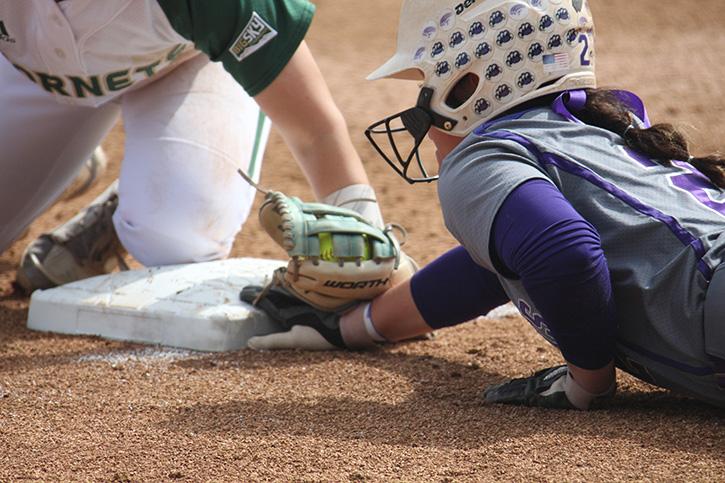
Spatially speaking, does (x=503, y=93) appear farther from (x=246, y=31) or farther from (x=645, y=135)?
(x=246, y=31)

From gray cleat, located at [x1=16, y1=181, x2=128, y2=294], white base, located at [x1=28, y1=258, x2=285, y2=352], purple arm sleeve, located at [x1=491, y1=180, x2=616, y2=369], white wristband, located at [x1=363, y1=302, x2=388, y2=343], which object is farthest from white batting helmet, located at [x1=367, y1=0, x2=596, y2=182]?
→ gray cleat, located at [x1=16, y1=181, x2=128, y2=294]

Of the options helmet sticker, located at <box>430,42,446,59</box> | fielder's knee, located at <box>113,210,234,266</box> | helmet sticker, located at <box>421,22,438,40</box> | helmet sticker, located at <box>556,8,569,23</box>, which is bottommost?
fielder's knee, located at <box>113,210,234,266</box>

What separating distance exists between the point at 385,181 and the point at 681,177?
3.07m

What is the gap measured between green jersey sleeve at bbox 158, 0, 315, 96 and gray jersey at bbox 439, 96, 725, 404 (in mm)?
1013

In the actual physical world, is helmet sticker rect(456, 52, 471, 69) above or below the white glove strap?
above

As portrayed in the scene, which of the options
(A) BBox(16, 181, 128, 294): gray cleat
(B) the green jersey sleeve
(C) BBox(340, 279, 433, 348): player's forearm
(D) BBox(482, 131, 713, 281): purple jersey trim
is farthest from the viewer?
(A) BBox(16, 181, 128, 294): gray cleat

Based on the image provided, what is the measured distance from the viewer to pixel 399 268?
320 centimetres

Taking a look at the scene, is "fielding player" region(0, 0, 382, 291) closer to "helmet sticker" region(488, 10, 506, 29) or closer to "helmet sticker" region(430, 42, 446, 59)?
"helmet sticker" region(430, 42, 446, 59)

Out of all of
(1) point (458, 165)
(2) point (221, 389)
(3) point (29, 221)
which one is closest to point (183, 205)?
(3) point (29, 221)

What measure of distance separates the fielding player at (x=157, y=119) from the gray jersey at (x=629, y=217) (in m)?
1.02

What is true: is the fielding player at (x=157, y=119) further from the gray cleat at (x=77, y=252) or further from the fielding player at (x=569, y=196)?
the fielding player at (x=569, y=196)

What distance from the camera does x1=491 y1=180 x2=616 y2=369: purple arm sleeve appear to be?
2.12 meters

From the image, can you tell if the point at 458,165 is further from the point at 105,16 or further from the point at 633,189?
the point at 105,16

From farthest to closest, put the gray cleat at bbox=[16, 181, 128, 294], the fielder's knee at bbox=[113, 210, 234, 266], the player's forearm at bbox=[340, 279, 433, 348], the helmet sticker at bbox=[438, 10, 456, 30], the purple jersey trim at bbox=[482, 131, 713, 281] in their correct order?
the gray cleat at bbox=[16, 181, 128, 294] → the fielder's knee at bbox=[113, 210, 234, 266] → the player's forearm at bbox=[340, 279, 433, 348] → the helmet sticker at bbox=[438, 10, 456, 30] → the purple jersey trim at bbox=[482, 131, 713, 281]
